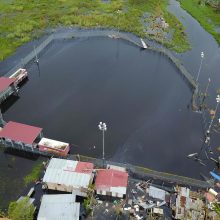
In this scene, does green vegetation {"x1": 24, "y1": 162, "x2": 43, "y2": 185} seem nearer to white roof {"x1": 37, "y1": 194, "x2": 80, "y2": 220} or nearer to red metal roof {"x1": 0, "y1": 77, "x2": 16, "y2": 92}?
white roof {"x1": 37, "y1": 194, "x2": 80, "y2": 220}

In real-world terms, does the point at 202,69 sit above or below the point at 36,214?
above

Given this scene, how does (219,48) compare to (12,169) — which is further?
(219,48)

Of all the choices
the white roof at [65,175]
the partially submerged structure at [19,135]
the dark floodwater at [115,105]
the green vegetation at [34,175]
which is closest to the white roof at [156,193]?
the dark floodwater at [115,105]

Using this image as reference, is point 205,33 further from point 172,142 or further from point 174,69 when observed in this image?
point 172,142

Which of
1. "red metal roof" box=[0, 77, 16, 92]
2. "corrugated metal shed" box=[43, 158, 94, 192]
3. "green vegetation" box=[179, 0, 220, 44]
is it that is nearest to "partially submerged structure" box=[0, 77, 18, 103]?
"red metal roof" box=[0, 77, 16, 92]

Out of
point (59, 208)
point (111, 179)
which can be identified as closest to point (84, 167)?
point (111, 179)

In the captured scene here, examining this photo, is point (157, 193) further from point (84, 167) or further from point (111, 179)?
point (84, 167)

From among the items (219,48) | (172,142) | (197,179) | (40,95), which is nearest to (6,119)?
(40,95)
